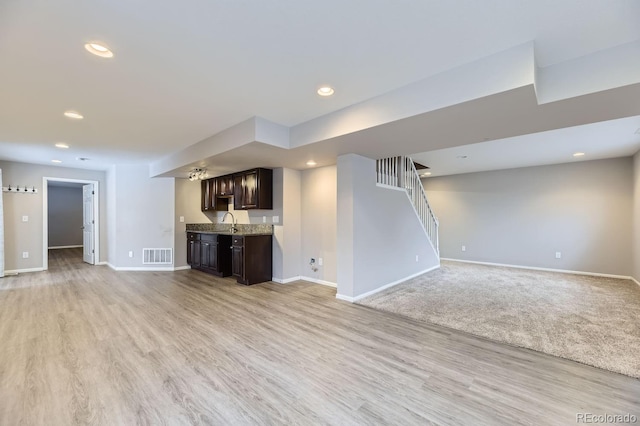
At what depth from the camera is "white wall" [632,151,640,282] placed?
4.95m

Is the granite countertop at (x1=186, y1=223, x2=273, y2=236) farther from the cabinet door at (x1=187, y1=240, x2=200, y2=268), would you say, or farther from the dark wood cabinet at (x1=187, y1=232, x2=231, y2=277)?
the cabinet door at (x1=187, y1=240, x2=200, y2=268)

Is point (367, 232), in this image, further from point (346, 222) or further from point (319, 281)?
point (319, 281)

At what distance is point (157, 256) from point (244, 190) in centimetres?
291

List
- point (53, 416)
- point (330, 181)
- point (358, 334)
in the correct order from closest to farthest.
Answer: point (53, 416), point (358, 334), point (330, 181)

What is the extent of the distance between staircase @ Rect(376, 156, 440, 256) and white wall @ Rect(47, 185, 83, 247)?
1179cm

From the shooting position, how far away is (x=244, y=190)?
18.0 ft

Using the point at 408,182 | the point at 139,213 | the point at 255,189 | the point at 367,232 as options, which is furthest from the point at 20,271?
the point at 408,182

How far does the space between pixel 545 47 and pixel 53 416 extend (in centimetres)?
419

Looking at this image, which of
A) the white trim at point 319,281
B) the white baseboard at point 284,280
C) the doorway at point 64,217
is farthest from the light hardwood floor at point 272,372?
the doorway at point 64,217

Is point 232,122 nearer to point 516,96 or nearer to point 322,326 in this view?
point 322,326

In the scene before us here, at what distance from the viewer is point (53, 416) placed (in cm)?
170

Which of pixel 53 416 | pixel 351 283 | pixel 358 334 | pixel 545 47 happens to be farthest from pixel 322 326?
pixel 545 47

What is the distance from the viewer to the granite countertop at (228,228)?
5.45m

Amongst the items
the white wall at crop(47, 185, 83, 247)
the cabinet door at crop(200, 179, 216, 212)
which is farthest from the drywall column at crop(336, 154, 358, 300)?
the white wall at crop(47, 185, 83, 247)
